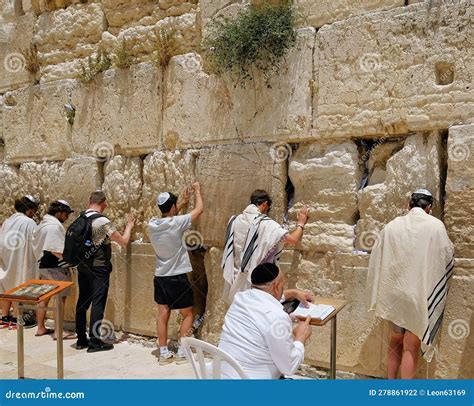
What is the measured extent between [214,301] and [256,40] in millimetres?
2452

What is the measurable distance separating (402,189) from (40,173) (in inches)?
178

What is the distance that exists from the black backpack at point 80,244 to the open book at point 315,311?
9.32ft

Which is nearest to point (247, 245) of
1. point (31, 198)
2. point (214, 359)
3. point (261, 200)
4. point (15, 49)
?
point (261, 200)

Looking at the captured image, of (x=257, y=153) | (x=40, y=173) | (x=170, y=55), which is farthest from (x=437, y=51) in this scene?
(x=40, y=173)

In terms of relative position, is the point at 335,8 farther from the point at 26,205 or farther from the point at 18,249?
the point at 18,249

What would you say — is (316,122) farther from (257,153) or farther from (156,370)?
(156,370)

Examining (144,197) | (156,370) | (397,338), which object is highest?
(144,197)

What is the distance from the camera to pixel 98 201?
6090 millimetres

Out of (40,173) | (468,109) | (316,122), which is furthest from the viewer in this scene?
(40,173)

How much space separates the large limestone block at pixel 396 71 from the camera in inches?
176

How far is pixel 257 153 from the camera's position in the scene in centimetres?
545

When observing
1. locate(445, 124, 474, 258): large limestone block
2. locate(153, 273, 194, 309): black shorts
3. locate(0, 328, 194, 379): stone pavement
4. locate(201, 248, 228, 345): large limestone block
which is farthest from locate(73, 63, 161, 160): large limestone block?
locate(445, 124, 474, 258): large limestone block

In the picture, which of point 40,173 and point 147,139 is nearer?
point 147,139

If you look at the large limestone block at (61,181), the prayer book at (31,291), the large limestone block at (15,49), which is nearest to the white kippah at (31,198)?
the large limestone block at (61,181)
